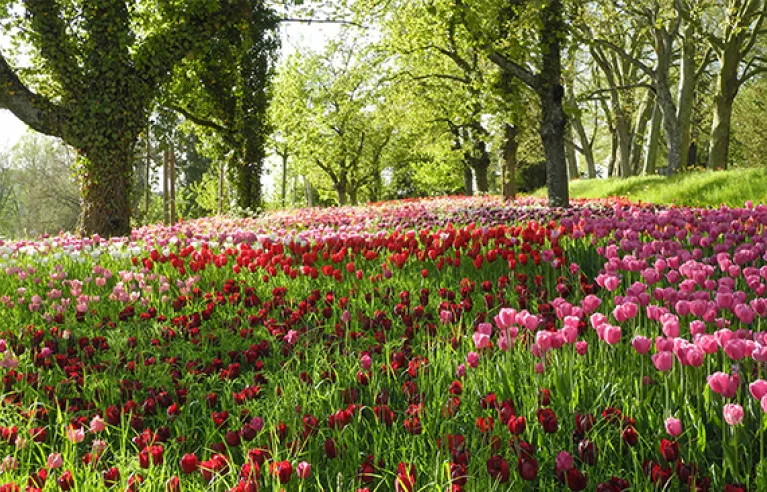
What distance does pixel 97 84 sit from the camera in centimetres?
1284

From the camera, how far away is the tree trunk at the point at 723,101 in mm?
20469

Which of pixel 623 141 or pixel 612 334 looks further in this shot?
pixel 623 141

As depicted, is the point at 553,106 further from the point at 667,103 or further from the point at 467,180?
the point at 467,180

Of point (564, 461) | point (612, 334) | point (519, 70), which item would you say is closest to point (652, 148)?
point (519, 70)

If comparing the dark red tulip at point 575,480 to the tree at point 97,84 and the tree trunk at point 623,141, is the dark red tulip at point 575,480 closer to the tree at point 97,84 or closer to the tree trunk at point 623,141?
the tree at point 97,84

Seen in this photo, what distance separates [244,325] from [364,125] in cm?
3599

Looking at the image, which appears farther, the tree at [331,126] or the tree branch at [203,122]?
the tree at [331,126]

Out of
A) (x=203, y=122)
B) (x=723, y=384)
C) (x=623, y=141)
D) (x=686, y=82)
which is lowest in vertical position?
(x=723, y=384)

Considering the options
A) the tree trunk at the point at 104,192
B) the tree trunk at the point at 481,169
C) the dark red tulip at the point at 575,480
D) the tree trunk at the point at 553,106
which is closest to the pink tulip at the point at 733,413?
the dark red tulip at the point at 575,480

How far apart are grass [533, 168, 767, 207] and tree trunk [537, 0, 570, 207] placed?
115 inches

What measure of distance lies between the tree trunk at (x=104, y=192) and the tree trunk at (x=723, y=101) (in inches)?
725

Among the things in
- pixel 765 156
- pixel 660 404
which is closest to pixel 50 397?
pixel 660 404

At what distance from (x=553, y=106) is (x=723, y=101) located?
1031cm

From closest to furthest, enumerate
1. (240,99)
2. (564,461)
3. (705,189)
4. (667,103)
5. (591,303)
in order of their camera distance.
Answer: (564,461), (591,303), (705,189), (240,99), (667,103)
